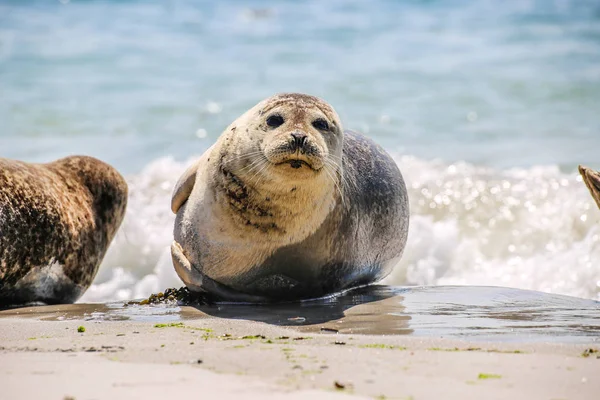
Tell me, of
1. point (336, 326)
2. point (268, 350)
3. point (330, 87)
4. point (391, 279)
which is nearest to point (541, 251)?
point (391, 279)

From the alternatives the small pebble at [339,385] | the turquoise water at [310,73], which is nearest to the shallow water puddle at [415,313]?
the small pebble at [339,385]

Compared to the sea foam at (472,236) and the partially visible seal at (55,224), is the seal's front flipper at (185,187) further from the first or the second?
the sea foam at (472,236)

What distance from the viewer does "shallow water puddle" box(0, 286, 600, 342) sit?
4.88 m

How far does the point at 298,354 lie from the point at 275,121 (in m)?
1.89

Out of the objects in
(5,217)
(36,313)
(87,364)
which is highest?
(5,217)

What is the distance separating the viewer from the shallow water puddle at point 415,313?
16.0 feet

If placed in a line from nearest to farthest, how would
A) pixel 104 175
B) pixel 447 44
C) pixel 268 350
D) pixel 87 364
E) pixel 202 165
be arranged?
pixel 87 364 → pixel 268 350 → pixel 202 165 → pixel 104 175 → pixel 447 44

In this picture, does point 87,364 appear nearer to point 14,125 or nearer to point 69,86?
point 14,125

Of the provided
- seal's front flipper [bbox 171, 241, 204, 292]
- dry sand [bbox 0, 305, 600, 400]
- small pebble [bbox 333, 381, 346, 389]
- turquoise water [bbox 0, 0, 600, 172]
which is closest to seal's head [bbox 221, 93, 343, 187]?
seal's front flipper [bbox 171, 241, 204, 292]

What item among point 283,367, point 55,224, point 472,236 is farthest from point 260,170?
point 472,236

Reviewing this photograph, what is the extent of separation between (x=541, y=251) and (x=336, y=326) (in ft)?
14.9

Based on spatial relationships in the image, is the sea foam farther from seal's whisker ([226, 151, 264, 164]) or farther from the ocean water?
seal's whisker ([226, 151, 264, 164])

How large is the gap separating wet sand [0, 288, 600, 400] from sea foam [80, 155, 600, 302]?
2.78 metres

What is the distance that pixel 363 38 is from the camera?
792 inches
